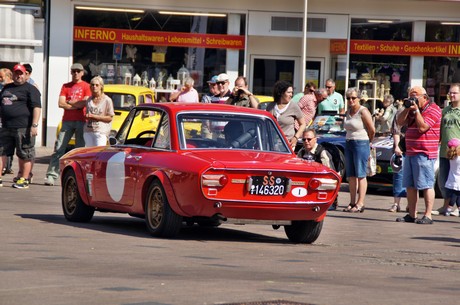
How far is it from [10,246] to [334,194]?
3.41 metres

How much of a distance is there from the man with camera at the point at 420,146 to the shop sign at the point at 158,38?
15388 mm

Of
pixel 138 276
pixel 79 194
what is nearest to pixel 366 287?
pixel 138 276

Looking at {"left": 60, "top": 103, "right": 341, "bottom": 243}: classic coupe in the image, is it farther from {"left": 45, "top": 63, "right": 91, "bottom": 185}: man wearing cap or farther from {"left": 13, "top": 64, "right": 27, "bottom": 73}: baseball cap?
{"left": 45, "top": 63, "right": 91, "bottom": 185}: man wearing cap

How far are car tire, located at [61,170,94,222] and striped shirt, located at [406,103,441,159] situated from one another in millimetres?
4522

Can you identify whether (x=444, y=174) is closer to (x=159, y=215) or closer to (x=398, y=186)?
(x=398, y=186)

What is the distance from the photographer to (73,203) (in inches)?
542

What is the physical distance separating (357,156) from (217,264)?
779 centimetres

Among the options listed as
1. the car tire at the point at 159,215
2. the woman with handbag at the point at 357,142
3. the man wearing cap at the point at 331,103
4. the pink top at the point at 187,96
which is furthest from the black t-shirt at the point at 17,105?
the man wearing cap at the point at 331,103

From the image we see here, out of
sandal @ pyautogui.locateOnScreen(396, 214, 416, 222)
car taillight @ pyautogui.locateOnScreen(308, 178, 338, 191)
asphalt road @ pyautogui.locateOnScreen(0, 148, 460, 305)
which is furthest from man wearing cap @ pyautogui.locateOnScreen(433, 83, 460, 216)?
car taillight @ pyautogui.locateOnScreen(308, 178, 338, 191)

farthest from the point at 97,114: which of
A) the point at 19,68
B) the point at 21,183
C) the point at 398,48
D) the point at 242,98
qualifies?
the point at 398,48

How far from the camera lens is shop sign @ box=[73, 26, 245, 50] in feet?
98.6

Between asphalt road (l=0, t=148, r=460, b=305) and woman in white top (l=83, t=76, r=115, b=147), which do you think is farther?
woman in white top (l=83, t=76, r=115, b=147)

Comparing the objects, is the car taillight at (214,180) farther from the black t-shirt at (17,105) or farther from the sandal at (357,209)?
the black t-shirt at (17,105)

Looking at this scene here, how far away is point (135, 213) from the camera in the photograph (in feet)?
41.3
